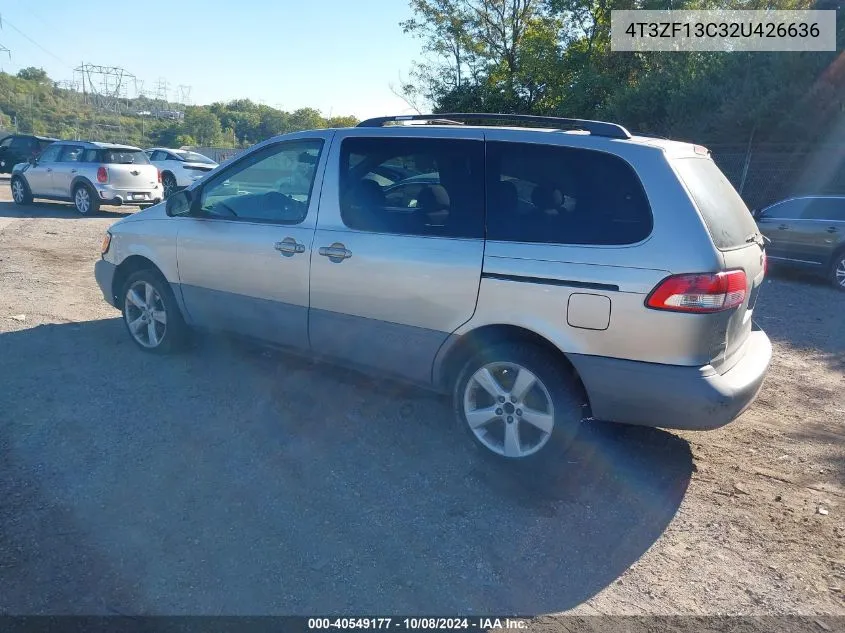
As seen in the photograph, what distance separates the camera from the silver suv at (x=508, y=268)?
3443 millimetres

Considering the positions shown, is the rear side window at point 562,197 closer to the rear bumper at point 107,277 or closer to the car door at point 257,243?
the car door at point 257,243

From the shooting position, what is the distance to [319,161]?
15.2 feet

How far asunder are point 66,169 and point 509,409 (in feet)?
51.8

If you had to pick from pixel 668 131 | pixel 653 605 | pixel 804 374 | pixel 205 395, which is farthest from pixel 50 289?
pixel 668 131

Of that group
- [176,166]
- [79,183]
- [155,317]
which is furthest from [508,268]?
[176,166]

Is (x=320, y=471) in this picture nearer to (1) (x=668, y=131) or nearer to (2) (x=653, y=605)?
(2) (x=653, y=605)

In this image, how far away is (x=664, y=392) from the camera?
345cm

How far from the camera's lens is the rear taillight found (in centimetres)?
335

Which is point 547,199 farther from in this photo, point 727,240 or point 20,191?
point 20,191

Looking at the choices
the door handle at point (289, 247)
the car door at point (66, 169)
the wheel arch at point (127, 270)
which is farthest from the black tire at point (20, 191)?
the door handle at point (289, 247)

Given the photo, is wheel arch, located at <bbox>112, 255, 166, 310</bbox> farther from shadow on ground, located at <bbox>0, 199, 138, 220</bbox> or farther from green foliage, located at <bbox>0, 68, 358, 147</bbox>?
green foliage, located at <bbox>0, 68, 358, 147</bbox>

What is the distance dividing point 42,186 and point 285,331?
14.9 m

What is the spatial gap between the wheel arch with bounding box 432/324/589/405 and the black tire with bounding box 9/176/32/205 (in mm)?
16570

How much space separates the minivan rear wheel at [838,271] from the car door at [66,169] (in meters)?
15.8
